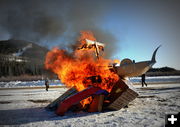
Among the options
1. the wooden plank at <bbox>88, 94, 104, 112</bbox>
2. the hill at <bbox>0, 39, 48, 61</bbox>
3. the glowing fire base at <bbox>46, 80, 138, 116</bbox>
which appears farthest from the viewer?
the hill at <bbox>0, 39, 48, 61</bbox>

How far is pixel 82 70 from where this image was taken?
34.4 feet

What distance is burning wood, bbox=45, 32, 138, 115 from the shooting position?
29.5ft

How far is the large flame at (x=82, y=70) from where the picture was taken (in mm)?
10257

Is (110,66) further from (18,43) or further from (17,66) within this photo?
Answer: (18,43)

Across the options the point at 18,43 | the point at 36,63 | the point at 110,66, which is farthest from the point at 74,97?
the point at 18,43

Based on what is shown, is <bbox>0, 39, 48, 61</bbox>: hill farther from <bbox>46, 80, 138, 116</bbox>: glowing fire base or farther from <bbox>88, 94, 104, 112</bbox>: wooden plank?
<bbox>88, 94, 104, 112</bbox>: wooden plank

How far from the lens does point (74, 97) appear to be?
29.1 feet

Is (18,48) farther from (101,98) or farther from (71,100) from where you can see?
(101,98)

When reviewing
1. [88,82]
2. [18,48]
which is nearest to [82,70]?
[88,82]

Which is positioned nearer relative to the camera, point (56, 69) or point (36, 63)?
point (56, 69)

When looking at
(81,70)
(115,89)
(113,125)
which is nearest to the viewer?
(113,125)

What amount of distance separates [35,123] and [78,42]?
6.18 metres

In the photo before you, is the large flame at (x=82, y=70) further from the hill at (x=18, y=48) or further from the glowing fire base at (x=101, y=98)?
the hill at (x=18, y=48)

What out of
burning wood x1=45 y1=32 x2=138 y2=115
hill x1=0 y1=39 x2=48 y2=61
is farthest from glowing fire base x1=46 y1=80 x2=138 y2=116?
hill x1=0 y1=39 x2=48 y2=61
